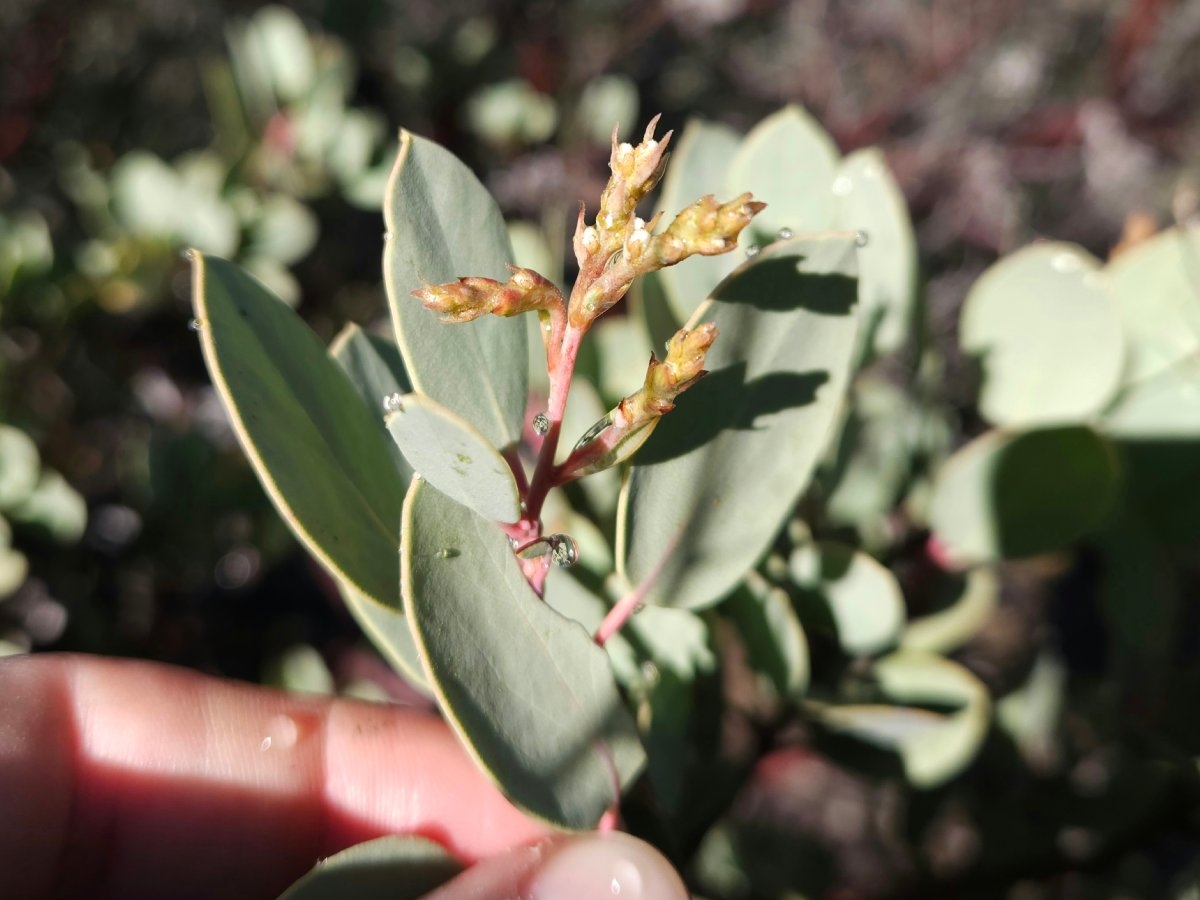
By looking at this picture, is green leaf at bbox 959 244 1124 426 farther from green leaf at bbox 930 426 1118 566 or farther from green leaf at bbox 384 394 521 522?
green leaf at bbox 384 394 521 522

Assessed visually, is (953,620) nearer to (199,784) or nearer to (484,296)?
(484,296)

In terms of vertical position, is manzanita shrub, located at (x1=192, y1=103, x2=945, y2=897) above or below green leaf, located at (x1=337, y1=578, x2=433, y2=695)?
above

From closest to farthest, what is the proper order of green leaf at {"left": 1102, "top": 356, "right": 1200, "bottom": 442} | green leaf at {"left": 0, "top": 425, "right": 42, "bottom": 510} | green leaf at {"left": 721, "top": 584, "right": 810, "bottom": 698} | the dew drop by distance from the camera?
the dew drop, green leaf at {"left": 721, "top": 584, "right": 810, "bottom": 698}, green leaf at {"left": 1102, "top": 356, "right": 1200, "bottom": 442}, green leaf at {"left": 0, "top": 425, "right": 42, "bottom": 510}

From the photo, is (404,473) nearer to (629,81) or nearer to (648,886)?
(648,886)

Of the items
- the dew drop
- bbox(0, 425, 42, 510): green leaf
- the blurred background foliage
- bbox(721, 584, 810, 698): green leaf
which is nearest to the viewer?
the dew drop

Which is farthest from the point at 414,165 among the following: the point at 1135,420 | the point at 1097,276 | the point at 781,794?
the point at 781,794

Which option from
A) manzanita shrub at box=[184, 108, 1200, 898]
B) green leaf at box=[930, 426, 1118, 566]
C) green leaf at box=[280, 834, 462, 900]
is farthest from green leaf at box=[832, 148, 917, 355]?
green leaf at box=[280, 834, 462, 900]
